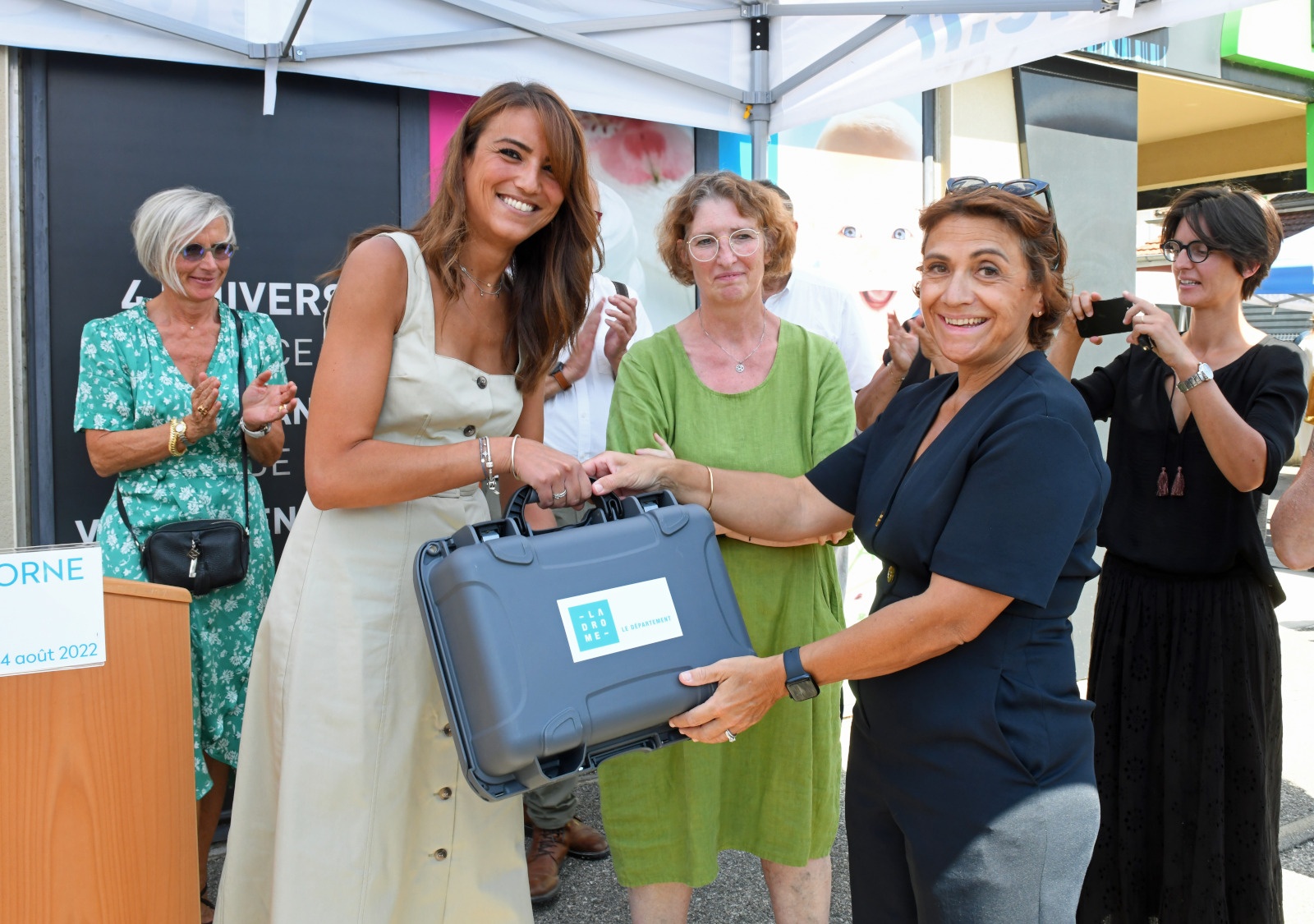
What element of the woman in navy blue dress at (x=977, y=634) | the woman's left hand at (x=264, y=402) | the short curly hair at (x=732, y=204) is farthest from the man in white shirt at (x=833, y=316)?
the woman in navy blue dress at (x=977, y=634)

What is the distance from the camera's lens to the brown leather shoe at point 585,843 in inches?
137

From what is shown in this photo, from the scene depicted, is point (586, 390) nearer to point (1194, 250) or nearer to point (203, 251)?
point (203, 251)

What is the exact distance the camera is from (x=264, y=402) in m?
3.03

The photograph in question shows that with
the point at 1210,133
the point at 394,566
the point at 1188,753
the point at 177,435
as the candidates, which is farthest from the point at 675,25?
the point at 1210,133

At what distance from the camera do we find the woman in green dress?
2367 millimetres

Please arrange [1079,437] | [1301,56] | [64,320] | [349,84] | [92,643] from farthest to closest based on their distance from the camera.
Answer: [1301,56], [349,84], [64,320], [1079,437], [92,643]

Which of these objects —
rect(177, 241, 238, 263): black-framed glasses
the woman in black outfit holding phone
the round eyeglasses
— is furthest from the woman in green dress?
rect(177, 241, 238, 263): black-framed glasses

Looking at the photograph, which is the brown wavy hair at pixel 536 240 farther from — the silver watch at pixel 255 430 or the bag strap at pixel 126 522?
the bag strap at pixel 126 522

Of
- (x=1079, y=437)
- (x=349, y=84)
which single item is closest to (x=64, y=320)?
(x=349, y=84)

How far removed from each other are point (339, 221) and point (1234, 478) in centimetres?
314

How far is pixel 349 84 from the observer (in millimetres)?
3791

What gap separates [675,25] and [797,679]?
9.50 ft

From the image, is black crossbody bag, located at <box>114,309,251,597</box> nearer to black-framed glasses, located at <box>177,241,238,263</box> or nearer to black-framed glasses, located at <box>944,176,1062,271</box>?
black-framed glasses, located at <box>177,241,238,263</box>

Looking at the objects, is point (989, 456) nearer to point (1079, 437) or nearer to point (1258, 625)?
point (1079, 437)
